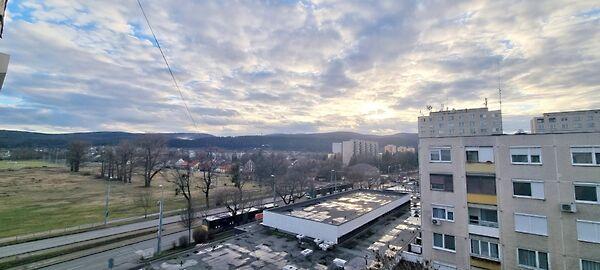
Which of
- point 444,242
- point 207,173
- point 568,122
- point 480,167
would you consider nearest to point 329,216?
point 444,242

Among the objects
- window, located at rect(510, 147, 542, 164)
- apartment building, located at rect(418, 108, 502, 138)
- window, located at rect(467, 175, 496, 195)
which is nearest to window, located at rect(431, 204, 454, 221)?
window, located at rect(467, 175, 496, 195)

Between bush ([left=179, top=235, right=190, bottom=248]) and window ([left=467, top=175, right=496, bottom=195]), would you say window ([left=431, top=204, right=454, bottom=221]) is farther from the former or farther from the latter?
bush ([left=179, top=235, right=190, bottom=248])

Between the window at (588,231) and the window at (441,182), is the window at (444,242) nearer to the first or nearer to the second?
the window at (441,182)

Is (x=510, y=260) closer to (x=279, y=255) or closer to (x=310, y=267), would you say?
(x=310, y=267)

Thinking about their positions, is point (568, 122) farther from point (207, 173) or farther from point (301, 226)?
point (207, 173)

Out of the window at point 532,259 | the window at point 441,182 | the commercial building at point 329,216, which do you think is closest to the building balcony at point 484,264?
the window at point 532,259

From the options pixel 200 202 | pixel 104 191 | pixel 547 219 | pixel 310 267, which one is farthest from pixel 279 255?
pixel 104 191
